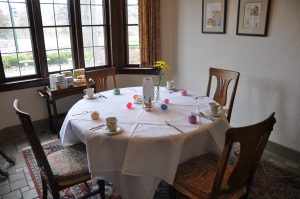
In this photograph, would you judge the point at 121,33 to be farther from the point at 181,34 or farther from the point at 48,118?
the point at 48,118

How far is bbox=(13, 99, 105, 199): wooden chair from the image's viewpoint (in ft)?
5.35

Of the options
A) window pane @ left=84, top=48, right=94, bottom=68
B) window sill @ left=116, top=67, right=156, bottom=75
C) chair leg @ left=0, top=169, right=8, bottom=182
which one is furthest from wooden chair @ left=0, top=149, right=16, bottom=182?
window sill @ left=116, top=67, right=156, bottom=75

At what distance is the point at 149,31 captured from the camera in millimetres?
3836

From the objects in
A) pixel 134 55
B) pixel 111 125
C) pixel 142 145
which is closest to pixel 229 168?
pixel 142 145

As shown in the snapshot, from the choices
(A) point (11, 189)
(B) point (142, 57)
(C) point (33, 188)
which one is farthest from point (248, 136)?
(B) point (142, 57)

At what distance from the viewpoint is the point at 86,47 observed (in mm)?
3834

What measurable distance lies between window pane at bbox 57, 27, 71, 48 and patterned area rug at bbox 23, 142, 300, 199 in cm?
180

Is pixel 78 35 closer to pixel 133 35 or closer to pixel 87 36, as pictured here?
pixel 87 36

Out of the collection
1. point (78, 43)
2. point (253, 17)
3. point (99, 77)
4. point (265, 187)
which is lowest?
point (265, 187)

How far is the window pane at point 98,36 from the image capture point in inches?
153

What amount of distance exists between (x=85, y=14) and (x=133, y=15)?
73cm

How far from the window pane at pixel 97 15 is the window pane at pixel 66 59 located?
61 cm

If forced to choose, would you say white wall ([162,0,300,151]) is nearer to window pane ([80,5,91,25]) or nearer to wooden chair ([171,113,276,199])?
window pane ([80,5,91,25])

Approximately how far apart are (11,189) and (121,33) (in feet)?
8.60
